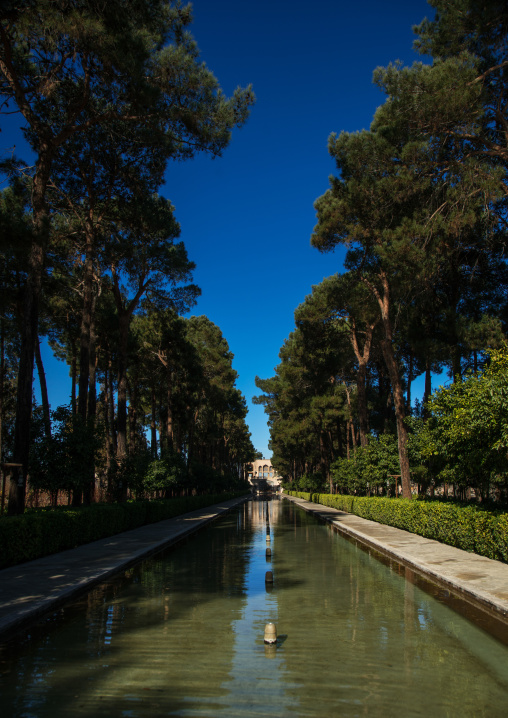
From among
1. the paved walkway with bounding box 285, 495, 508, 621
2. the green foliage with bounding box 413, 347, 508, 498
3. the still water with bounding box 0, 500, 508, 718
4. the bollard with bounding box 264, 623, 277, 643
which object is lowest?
the paved walkway with bounding box 285, 495, 508, 621

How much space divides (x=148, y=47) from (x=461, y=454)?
12.8m

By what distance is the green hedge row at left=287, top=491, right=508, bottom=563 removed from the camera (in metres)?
11.1

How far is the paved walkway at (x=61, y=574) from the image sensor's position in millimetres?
7225

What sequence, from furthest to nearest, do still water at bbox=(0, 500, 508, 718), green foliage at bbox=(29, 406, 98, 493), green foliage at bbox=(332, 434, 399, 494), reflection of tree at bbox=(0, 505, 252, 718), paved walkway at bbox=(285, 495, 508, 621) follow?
green foliage at bbox=(332, 434, 399, 494), green foliage at bbox=(29, 406, 98, 493), paved walkway at bbox=(285, 495, 508, 621), reflection of tree at bbox=(0, 505, 252, 718), still water at bbox=(0, 500, 508, 718)

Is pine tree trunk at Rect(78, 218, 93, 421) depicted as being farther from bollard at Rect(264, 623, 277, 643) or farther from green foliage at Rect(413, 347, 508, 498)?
bollard at Rect(264, 623, 277, 643)

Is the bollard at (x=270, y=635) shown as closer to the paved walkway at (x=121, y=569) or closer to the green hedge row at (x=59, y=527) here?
the paved walkway at (x=121, y=569)

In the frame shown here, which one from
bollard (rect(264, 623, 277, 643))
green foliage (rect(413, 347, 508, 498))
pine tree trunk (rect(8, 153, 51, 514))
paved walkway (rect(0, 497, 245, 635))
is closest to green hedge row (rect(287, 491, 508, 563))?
green foliage (rect(413, 347, 508, 498))

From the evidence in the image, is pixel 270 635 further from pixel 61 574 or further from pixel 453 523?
pixel 453 523

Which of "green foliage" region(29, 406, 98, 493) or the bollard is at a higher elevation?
"green foliage" region(29, 406, 98, 493)

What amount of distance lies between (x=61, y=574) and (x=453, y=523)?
9.33 metres

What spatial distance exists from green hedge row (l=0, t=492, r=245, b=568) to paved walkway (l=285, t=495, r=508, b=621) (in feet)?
26.8

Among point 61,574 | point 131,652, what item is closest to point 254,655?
point 131,652

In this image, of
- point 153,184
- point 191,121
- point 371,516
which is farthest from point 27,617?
point 371,516

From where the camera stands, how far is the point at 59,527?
13180mm
